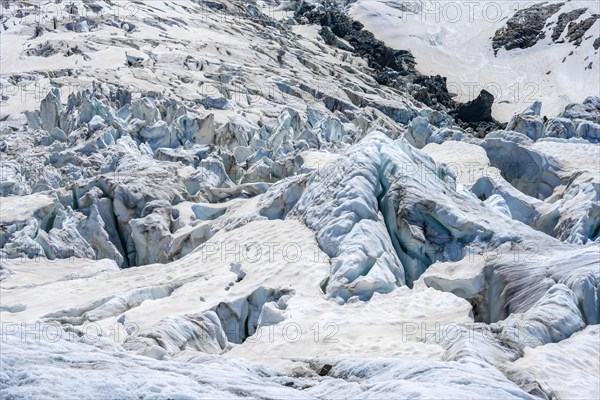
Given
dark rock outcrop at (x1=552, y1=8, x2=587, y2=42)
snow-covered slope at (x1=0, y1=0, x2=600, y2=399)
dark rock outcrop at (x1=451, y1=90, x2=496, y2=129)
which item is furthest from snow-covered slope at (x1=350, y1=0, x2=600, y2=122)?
snow-covered slope at (x1=0, y1=0, x2=600, y2=399)

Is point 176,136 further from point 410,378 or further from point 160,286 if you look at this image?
point 410,378

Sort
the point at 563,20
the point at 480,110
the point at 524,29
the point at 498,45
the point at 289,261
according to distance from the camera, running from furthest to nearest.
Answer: the point at 524,29
the point at 498,45
the point at 563,20
the point at 480,110
the point at 289,261

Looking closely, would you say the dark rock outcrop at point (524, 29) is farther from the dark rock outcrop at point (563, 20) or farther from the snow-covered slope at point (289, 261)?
the snow-covered slope at point (289, 261)

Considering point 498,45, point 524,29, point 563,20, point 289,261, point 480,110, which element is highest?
point 563,20

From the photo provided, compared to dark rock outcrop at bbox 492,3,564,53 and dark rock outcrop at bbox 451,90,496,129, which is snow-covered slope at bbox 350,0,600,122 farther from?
dark rock outcrop at bbox 451,90,496,129

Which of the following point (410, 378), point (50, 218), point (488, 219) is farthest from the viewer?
point (50, 218)

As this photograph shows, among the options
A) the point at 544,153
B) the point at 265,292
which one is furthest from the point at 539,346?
the point at 544,153

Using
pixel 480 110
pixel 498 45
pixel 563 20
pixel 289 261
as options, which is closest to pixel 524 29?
pixel 498 45

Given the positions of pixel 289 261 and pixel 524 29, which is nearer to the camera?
pixel 289 261

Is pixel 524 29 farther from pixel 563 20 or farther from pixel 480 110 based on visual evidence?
pixel 480 110
